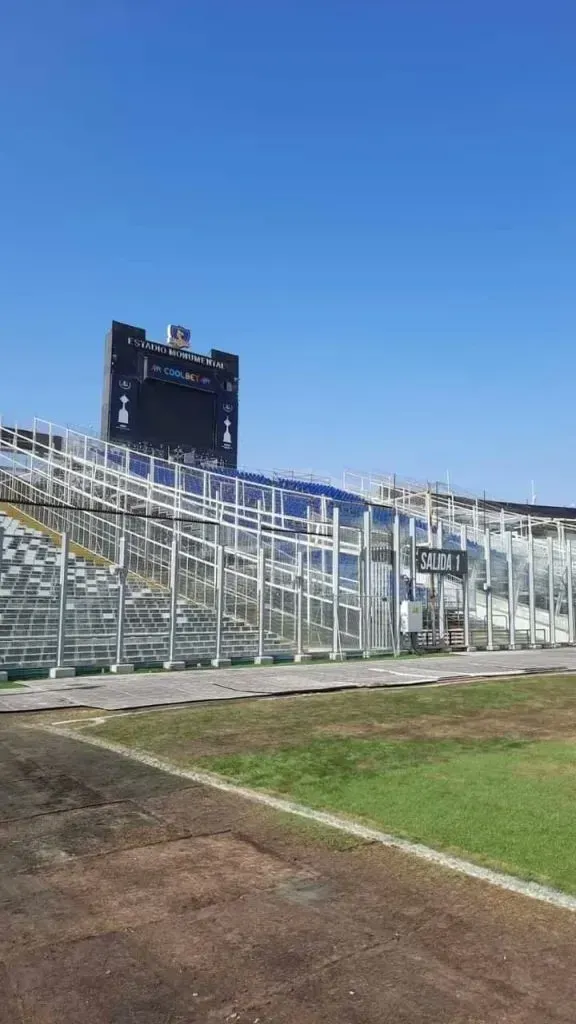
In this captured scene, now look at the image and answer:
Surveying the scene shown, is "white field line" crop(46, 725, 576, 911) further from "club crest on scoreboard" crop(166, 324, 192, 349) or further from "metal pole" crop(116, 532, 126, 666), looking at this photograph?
"club crest on scoreboard" crop(166, 324, 192, 349)

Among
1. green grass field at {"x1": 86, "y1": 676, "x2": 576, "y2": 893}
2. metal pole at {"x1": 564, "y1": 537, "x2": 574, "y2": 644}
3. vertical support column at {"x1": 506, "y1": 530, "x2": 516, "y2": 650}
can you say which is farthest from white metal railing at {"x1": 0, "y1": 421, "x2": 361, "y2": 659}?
metal pole at {"x1": 564, "y1": 537, "x2": 574, "y2": 644}

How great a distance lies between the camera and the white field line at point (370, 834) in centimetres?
379

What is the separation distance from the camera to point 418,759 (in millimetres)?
6898

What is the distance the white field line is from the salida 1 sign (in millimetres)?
14795

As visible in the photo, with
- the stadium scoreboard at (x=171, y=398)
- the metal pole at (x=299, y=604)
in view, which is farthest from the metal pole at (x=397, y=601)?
the stadium scoreboard at (x=171, y=398)

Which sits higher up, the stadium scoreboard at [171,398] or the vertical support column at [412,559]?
the stadium scoreboard at [171,398]

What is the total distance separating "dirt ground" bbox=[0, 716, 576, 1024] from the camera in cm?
276

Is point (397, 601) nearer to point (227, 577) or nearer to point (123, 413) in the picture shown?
point (227, 577)

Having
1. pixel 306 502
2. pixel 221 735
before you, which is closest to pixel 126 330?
pixel 306 502

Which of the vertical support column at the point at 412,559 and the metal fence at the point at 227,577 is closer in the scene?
the metal fence at the point at 227,577

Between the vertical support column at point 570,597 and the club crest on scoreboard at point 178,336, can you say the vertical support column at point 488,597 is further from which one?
the club crest on scoreboard at point 178,336

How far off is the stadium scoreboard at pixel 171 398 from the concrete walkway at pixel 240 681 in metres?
20.1

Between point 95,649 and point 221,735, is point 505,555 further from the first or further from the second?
point 221,735

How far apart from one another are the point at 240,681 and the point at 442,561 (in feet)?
33.0
